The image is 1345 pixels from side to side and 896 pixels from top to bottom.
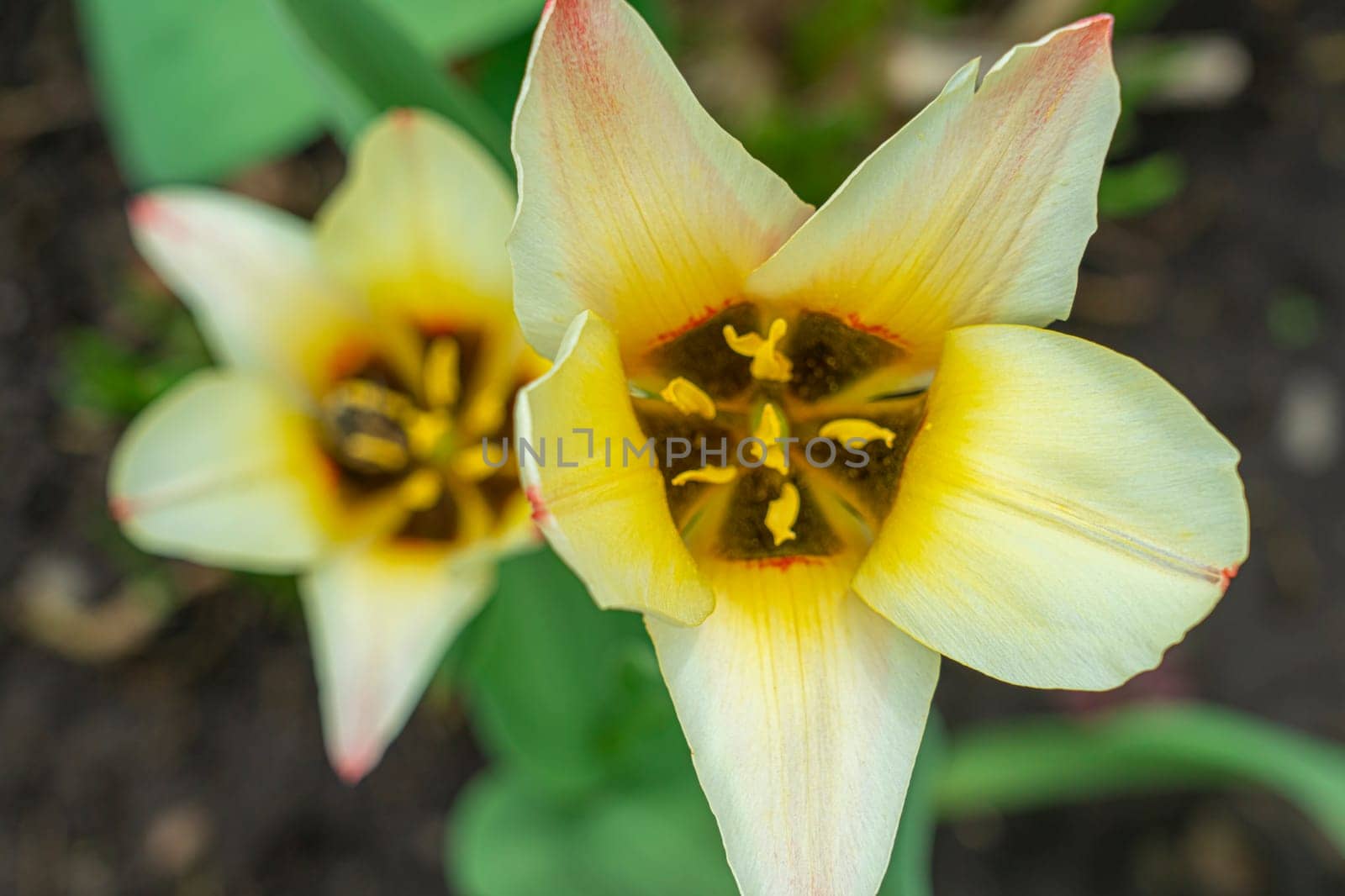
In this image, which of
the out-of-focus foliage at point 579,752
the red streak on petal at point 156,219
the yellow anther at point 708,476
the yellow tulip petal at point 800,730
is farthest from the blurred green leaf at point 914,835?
the red streak on petal at point 156,219

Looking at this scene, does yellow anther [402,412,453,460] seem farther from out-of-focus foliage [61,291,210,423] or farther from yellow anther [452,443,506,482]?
out-of-focus foliage [61,291,210,423]

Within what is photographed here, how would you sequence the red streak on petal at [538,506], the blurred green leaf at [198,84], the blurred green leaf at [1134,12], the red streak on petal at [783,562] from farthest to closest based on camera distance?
→ 1. the blurred green leaf at [1134,12]
2. the blurred green leaf at [198,84]
3. the red streak on petal at [783,562]
4. the red streak on petal at [538,506]

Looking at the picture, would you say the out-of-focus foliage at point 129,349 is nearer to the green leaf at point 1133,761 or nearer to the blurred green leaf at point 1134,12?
the green leaf at point 1133,761

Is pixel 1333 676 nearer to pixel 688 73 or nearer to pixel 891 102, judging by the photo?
pixel 891 102

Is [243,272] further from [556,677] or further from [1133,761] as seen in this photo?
[1133,761]

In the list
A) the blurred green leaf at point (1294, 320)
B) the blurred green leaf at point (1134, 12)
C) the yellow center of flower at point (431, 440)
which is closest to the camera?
the yellow center of flower at point (431, 440)

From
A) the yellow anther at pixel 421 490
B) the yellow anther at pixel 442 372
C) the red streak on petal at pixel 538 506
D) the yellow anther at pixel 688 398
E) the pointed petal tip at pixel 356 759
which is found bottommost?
the pointed petal tip at pixel 356 759

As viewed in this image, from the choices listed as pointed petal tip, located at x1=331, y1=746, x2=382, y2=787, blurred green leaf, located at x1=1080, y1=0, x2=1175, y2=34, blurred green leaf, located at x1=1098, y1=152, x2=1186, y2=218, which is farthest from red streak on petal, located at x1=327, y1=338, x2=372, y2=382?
blurred green leaf, located at x1=1080, y1=0, x2=1175, y2=34
